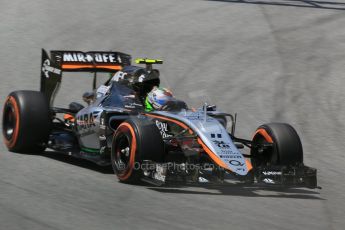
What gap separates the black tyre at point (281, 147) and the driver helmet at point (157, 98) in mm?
1365

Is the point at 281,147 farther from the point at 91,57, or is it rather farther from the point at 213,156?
the point at 91,57

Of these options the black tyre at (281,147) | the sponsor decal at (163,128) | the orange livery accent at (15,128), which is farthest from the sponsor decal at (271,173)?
the orange livery accent at (15,128)

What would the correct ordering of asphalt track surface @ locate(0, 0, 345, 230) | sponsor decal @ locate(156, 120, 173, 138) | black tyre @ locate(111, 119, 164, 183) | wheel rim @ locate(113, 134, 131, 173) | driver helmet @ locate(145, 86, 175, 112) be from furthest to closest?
driver helmet @ locate(145, 86, 175, 112)
sponsor decal @ locate(156, 120, 173, 138)
wheel rim @ locate(113, 134, 131, 173)
black tyre @ locate(111, 119, 164, 183)
asphalt track surface @ locate(0, 0, 345, 230)

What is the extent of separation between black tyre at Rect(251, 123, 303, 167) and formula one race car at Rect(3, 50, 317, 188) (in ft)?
0.04

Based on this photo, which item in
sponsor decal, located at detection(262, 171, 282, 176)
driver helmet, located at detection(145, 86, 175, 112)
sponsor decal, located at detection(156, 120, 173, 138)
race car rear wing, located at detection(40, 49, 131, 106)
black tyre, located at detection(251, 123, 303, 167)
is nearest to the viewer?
sponsor decal, located at detection(262, 171, 282, 176)

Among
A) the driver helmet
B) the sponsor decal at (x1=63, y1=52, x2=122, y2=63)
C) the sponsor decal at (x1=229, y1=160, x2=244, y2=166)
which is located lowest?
the sponsor decal at (x1=229, y1=160, x2=244, y2=166)

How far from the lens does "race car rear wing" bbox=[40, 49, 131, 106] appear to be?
12141 mm

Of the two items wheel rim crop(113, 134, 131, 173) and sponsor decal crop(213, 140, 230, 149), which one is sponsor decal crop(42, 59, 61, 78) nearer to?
wheel rim crop(113, 134, 131, 173)

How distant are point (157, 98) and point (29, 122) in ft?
5.99

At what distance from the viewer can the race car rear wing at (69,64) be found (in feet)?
39.8

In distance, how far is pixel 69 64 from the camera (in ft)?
40.2

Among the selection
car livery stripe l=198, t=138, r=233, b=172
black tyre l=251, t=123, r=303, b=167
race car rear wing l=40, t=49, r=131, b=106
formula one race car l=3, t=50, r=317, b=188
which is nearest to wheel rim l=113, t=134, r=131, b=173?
formula one race car l=3, t=50, r=317, b=188

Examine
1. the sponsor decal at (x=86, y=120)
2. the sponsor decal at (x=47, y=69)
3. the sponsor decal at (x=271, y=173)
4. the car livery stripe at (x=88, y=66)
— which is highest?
the car livery stripe at (x=88, y=66)

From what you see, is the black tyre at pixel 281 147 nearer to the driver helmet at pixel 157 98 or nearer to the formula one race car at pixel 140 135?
the formula one race car at pixel 140 135
